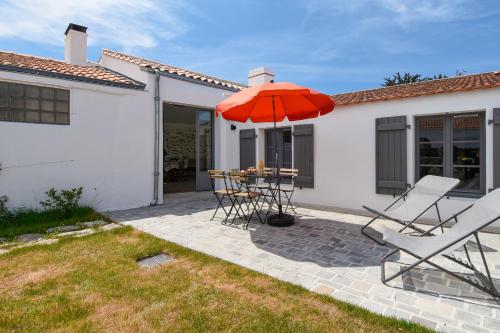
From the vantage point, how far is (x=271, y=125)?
322 inches

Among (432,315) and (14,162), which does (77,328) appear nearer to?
(432,315)

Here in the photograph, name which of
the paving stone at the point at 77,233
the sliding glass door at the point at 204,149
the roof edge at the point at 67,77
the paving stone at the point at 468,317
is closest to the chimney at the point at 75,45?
the roof edge at the point at 67,77

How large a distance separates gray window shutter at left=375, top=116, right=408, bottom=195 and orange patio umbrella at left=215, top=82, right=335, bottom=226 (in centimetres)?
153

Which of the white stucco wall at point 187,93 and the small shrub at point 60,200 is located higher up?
the white stucco wall at point 187,93

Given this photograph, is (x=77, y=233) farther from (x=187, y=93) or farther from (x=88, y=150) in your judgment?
(x=187, y=93)

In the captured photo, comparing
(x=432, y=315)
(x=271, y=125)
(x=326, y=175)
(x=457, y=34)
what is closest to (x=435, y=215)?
(x=326, y=175)

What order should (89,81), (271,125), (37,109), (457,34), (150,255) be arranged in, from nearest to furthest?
1. (150,255)
2. (37,109)
3. (89,81)
4. (271,125)
5. (457,34)

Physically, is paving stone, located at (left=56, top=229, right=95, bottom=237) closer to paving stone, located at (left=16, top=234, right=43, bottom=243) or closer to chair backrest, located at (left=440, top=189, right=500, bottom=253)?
paving stone, located at (left=16, top=234, right=43, bottom=243)

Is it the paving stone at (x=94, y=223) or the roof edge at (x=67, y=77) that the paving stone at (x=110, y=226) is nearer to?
the paving stone at (x=94, y=223)

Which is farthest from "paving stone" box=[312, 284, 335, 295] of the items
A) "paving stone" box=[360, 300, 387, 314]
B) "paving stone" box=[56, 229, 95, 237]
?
"paving stone" box=[56, 229, 95, 237]

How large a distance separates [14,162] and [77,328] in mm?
4950

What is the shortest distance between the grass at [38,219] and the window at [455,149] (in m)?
7.05

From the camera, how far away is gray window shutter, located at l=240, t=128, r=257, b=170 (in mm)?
8594

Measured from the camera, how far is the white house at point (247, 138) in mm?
5414
